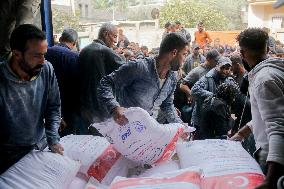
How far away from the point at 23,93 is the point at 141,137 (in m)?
0.67

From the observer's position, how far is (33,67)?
74.3 inches

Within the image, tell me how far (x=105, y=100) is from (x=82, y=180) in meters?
0.49

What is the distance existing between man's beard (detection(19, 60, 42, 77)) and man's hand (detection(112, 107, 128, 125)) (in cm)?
49

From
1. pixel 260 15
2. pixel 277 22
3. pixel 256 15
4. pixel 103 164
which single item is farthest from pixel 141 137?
pixel 256 15

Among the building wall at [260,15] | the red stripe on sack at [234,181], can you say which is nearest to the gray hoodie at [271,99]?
the red stripe on sack at [234,181]

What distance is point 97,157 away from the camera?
7.09 feet

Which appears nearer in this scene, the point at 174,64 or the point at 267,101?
the point at 267,101

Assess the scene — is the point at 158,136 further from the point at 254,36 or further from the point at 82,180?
the point at 254,36

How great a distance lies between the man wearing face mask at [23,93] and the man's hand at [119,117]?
13.6 inches

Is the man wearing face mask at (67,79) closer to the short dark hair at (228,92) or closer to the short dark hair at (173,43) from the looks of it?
the short dark hair at (173,43)

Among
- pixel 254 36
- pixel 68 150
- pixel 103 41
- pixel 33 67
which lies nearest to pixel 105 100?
pixel 68 150

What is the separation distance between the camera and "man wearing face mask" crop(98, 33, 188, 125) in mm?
2361

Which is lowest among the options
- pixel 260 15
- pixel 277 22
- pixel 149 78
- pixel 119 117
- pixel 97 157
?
pixel 97 157

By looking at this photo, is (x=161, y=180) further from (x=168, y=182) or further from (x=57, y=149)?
(x=57, y=149)
